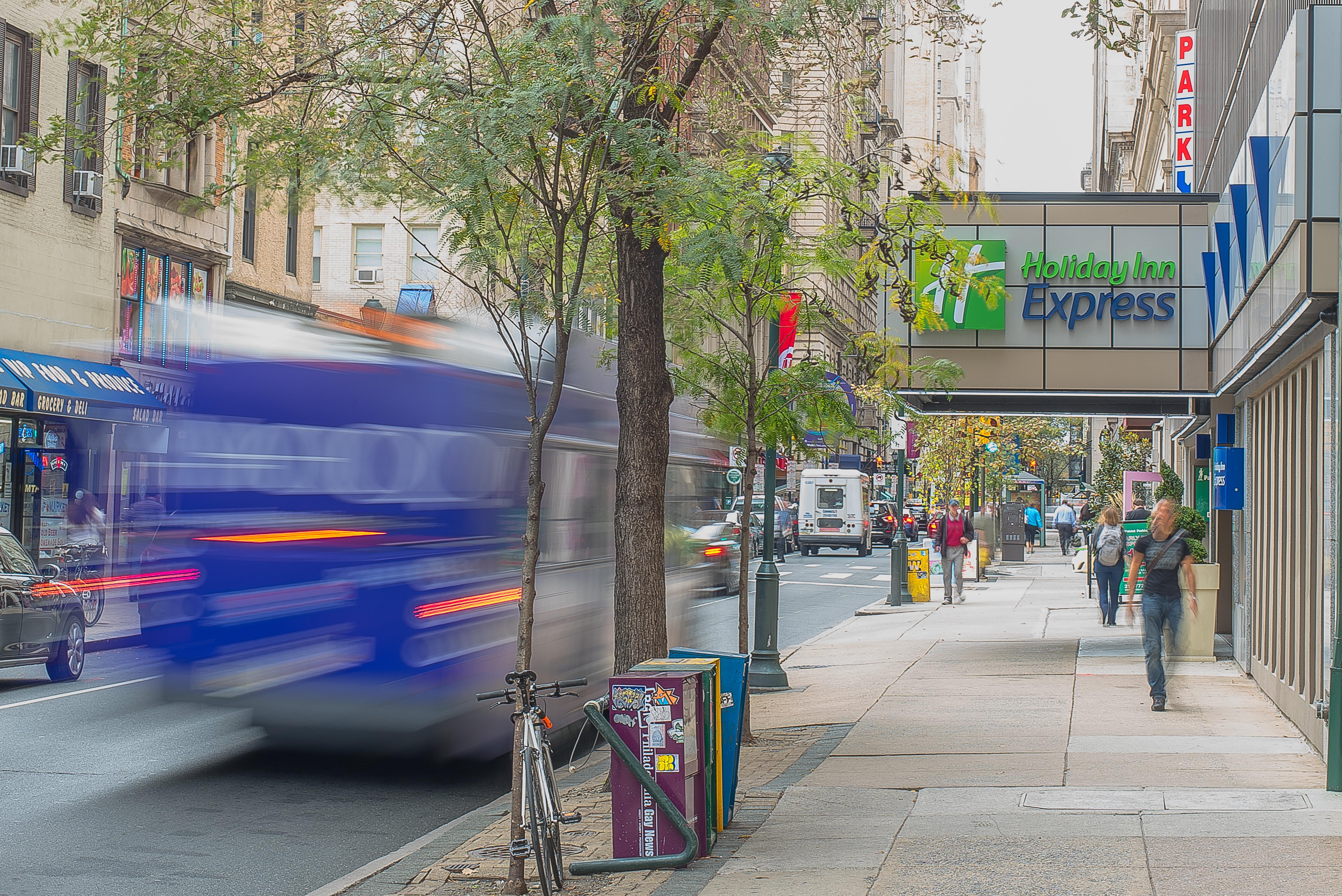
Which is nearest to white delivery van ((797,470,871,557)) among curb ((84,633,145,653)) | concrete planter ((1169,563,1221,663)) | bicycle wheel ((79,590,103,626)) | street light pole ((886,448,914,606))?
street light pole ((886,448,914,606))

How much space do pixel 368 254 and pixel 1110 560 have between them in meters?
31.2

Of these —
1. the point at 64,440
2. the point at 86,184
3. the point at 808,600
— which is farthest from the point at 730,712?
the point at 64,440

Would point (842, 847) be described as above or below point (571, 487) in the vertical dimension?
below

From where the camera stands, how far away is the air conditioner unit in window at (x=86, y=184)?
2602cm

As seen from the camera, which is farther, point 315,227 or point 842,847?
point 315,227

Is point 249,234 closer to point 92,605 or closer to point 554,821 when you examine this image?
point 92,605

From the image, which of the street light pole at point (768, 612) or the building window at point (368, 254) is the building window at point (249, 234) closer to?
the building window at point (368, 254)

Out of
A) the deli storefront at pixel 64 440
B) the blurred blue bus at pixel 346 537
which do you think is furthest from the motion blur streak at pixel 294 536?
the deli storefront at pixel 64 440

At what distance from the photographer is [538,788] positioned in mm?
6484

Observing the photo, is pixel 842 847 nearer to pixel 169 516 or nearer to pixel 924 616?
pixel 169 516

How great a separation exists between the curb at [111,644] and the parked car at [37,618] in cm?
326

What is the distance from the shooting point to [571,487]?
11312 millimetres

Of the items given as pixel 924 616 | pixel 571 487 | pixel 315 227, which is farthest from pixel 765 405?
pixel 315 227

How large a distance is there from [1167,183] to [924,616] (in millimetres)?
15345
